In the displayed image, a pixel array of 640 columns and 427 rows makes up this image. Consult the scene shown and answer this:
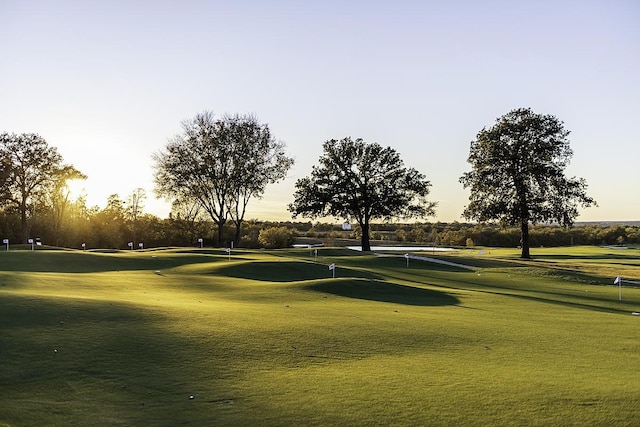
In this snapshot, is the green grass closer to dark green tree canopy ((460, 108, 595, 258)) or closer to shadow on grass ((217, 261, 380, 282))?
shadow on grass ((217, 261, 380, 282))

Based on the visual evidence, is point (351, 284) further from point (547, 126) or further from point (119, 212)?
point (119, 212)

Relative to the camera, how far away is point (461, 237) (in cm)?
7731

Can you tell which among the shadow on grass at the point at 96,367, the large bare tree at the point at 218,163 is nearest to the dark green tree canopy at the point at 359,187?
the large bare tree at the point at 218,163

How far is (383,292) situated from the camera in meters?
21.0

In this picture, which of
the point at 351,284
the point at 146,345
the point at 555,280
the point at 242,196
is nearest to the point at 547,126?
the point at 555,280

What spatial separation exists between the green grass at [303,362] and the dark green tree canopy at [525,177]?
2967 cm

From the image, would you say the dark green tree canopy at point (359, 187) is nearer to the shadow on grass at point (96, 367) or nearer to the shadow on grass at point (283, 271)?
the shadow on grass at point (283, 271)

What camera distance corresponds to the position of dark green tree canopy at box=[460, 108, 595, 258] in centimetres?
4597

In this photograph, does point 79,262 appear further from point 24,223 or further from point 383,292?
point 24,223

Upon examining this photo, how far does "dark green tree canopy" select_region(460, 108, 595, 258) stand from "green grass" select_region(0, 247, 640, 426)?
97.4 feet

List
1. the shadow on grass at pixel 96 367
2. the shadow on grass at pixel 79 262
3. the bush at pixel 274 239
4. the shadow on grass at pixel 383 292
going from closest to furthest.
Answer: the shadow on grass at pixel 96 367 → the shadow on grass at pixel 383 292 → the shadow on grass at pixel 79 262 → the bush at pixel 274 239

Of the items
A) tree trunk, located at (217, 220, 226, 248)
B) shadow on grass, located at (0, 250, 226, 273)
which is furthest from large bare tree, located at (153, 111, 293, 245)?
shadow on grass, located at (0, 250, 226, 273)

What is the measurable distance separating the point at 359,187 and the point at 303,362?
44516 mm

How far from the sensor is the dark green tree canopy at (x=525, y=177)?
46.0 meters
